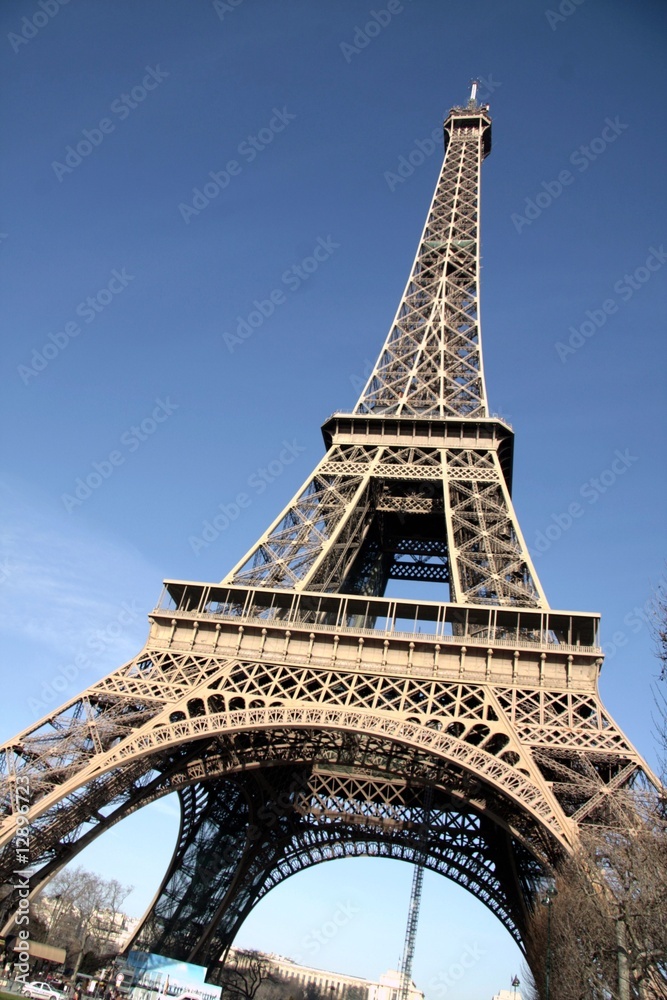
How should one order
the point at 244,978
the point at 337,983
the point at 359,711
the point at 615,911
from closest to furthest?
the point at 615,911 < the point at 359,711 < the point at 244,978 < the point at 337,983

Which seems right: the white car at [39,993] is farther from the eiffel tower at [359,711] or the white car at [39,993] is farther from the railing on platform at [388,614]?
the railing on platform at [388,614]

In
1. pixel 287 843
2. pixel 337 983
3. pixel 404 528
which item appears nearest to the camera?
pixel 287 843

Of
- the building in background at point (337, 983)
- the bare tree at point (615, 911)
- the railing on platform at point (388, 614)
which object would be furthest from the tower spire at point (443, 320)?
the building in background at point (337, 983)

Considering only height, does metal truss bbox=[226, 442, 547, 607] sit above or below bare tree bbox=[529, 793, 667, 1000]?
above

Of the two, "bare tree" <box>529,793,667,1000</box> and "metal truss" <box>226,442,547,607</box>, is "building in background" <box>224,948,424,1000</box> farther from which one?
"bare tree" <box>529,793,667,1000</box>

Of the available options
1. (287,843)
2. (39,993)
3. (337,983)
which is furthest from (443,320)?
(337,983)

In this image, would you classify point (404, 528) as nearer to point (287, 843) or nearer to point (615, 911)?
point (287, 843)

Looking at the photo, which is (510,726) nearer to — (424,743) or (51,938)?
(424,743)

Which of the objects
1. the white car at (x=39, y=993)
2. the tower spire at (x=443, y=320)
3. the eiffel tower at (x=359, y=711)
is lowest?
the white car at (x=39, y=993)

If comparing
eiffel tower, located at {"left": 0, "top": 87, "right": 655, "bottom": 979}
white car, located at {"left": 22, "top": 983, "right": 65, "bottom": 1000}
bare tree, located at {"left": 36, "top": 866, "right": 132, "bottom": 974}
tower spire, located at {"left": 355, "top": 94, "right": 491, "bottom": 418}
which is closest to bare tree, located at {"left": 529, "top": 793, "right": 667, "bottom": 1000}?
eiffel tower, located at {"left": 0, "top": 87, "right": 655, "bottom": 979}
